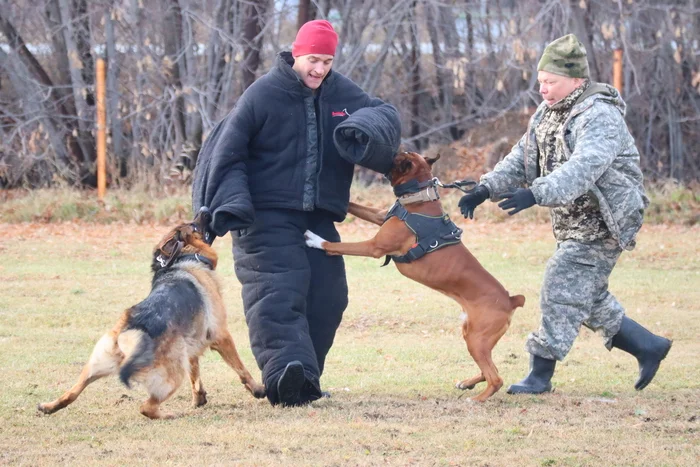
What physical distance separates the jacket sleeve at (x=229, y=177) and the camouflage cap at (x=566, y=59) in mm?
1730

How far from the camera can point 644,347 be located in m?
5.56

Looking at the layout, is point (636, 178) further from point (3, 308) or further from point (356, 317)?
point (3, 308)

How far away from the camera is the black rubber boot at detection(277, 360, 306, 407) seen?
4.85 m

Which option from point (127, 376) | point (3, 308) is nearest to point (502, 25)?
point (3, 308)

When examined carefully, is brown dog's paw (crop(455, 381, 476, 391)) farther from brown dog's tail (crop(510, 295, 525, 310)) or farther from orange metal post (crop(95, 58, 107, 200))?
orange metal post (crop(95, 58, 107, 200))

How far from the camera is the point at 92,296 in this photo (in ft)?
30.3

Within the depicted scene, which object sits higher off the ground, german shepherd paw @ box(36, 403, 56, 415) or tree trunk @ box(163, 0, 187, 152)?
tree trunk @ box(163, 0, 187, 152)

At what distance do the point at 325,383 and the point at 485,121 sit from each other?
13665mm

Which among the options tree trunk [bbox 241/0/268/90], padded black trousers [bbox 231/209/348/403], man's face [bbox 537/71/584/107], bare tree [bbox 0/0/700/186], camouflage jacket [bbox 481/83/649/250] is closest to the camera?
camouflage jacket [bbox 481/83/649/250]

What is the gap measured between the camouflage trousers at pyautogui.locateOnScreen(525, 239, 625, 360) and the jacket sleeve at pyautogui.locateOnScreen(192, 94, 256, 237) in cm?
184

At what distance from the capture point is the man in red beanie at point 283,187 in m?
5.01

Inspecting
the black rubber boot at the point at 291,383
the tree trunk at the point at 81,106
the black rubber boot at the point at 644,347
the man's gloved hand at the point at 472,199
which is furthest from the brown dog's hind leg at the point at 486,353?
the tree trunk at the point at 81,106

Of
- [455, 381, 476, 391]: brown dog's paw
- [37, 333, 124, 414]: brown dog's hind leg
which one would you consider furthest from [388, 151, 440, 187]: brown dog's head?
[37, 333, 124, 414]: brown dog's hind leg

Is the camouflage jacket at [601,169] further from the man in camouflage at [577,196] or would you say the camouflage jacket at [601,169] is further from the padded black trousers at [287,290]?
the padded black trousers at [287,290]
